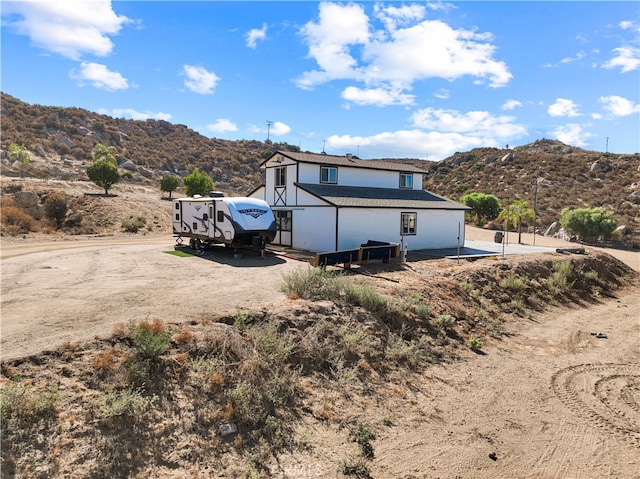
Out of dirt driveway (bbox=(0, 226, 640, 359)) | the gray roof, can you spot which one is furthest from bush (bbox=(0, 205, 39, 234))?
the gray roof

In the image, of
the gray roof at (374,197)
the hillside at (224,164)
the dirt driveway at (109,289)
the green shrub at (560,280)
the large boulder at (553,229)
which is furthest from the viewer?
the hillside at (224,164)

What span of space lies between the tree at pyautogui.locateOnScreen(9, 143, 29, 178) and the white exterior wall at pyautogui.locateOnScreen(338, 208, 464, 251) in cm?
3966

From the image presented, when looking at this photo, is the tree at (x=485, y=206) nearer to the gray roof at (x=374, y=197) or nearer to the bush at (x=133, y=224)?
the gray roof at (x=374, y=197)

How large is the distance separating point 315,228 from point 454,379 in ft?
45.6

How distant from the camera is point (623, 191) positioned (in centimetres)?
5822

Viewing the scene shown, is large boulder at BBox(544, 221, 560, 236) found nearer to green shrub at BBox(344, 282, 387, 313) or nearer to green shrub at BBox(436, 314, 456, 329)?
green shrub at BBox(436, 314, 456, 329)

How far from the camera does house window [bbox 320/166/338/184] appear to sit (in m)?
26.7

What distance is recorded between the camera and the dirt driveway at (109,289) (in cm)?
941

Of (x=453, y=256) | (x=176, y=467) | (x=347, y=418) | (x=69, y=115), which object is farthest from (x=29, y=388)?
(x=69, y=115)

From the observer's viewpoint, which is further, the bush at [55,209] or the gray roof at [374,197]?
the bush at [55,209]

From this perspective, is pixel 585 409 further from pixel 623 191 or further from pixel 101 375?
pixel 623 191

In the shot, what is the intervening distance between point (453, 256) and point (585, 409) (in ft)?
46.1

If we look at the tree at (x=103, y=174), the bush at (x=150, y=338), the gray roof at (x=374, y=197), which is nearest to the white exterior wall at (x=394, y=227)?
the gray roof at (x=374, y=197)

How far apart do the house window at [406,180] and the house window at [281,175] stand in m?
9.55
